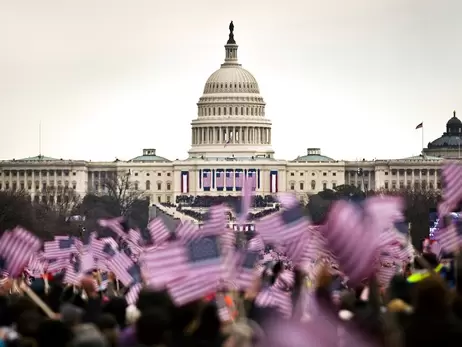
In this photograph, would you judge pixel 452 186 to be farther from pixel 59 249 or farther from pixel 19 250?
pixel 59 249

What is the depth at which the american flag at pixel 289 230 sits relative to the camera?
27203mm

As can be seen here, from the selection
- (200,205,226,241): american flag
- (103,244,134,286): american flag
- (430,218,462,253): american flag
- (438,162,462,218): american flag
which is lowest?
(103,244,134,286): american flag

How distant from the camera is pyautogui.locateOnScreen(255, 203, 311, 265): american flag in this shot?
1071 inches

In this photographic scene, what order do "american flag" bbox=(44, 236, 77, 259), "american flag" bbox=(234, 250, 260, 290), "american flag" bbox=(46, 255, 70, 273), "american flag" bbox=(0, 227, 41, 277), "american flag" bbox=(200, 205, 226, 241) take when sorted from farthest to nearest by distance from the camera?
"american flag" bbox=(44, 236, 77, 259) < "american flag" bbox=(46, 255, 70, 273) < "american flag" bbox=(0, 227, 41, 277) < "american flag" bbox=(200, 205, 226, 241) < "american flag" bbox=(234, 250, 260, 290)

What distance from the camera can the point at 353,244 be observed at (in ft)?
75.2

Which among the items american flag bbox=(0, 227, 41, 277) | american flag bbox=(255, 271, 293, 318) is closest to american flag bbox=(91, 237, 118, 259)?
american flag bbox=(0, 227, 41, 277)

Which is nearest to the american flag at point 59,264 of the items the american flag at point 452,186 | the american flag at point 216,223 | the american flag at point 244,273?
the american flag at point 452,186

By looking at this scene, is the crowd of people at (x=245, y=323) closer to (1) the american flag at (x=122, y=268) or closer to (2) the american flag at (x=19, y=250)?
(1) the american flag at (x=122, y=268)

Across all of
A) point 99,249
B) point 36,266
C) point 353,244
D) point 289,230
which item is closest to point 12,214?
point 36,266

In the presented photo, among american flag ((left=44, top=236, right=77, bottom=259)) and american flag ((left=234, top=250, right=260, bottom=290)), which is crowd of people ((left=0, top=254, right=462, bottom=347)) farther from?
american flag ((left=44, top=236, right=77, bottom=259))

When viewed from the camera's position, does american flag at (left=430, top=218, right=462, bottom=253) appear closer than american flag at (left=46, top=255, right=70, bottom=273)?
Yes

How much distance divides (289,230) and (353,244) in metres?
4.83

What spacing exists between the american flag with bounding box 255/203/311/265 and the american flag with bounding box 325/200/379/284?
8.10 feet

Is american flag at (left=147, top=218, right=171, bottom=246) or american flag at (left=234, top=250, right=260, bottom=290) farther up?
american flag at (left=147, top=218, right=171, bottom=246)
